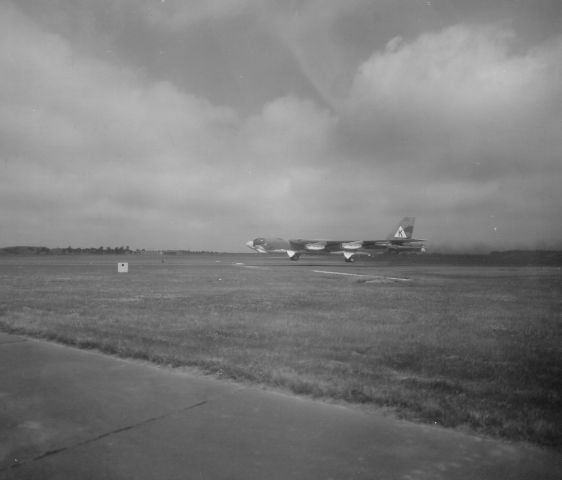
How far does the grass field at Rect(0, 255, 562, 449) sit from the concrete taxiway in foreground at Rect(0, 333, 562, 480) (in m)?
0.51

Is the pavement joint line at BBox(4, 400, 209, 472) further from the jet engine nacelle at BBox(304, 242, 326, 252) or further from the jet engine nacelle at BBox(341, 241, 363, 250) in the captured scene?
the jet engine nacelle at BBox(304, 242, 326, 252)

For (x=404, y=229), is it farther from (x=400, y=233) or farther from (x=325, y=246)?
(x=325, y=246)

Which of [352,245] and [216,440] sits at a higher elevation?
[352,245]

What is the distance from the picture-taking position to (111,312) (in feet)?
35.4

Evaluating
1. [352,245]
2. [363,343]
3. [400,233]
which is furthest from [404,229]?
[363,343]

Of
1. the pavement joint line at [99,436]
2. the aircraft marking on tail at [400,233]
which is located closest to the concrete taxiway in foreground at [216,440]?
the pavement joint line at [99,436]

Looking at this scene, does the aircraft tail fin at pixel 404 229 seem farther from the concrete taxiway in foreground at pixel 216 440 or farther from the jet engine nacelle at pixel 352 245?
the concrete taxiway in foreground at pixel 216 440

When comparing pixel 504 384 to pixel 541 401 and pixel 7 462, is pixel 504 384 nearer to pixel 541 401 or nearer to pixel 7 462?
pixel 541 401

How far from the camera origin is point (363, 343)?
738cm

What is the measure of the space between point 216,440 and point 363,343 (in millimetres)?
4712

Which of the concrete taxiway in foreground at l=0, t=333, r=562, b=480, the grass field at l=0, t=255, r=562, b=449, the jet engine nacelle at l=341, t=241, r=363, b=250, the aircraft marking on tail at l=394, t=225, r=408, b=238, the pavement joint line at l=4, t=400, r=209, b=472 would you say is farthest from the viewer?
the aircraft marking on tail at l=394, t=225, r=408, b=238

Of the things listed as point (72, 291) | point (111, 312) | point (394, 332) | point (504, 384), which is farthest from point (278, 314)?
point (72, 291)

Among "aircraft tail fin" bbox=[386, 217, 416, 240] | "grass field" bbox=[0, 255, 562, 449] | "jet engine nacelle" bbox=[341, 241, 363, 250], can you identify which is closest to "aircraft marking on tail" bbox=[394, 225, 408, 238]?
"aircraft tail fin" bbox=[386, 217, 416, 240]

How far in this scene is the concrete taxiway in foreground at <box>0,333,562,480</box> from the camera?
2713mm
